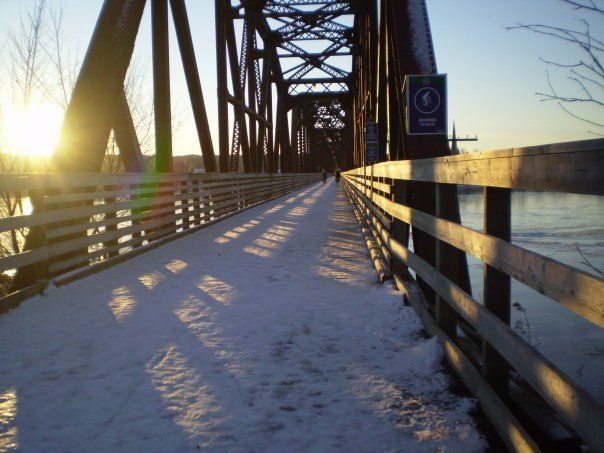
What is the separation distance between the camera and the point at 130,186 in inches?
286

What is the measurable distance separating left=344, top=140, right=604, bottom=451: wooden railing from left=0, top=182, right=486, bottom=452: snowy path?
22cm

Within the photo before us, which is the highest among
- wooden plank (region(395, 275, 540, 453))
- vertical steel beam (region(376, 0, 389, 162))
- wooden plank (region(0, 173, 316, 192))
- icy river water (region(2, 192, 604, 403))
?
vertical steel beam (region(376, 0, 389, 162))

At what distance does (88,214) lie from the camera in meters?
5.75

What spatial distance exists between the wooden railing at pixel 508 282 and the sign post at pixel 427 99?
131cm

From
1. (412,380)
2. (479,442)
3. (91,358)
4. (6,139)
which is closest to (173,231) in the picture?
(6,139)

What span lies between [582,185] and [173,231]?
8.28 metres

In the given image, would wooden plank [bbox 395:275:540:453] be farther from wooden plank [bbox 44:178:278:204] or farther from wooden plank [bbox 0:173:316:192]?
wooden plank [bbox 44:178:278:204]

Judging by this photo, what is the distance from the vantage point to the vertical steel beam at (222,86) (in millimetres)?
14406

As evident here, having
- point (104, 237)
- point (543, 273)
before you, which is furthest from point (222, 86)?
point (543, 273)

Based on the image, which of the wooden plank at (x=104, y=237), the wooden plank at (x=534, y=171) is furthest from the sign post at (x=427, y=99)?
the wooden plank at (x=104, y=237)

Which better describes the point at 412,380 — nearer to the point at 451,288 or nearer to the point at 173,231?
the point at 451,288

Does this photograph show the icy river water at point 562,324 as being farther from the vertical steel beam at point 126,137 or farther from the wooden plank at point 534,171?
the vertical steel beam at point 126,137

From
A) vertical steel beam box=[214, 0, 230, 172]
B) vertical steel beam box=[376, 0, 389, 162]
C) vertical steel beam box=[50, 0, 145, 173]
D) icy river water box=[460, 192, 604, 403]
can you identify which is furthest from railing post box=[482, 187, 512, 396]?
vertical steel beam box=[214, 0, 230, 172]

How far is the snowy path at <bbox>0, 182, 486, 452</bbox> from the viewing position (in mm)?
2041
